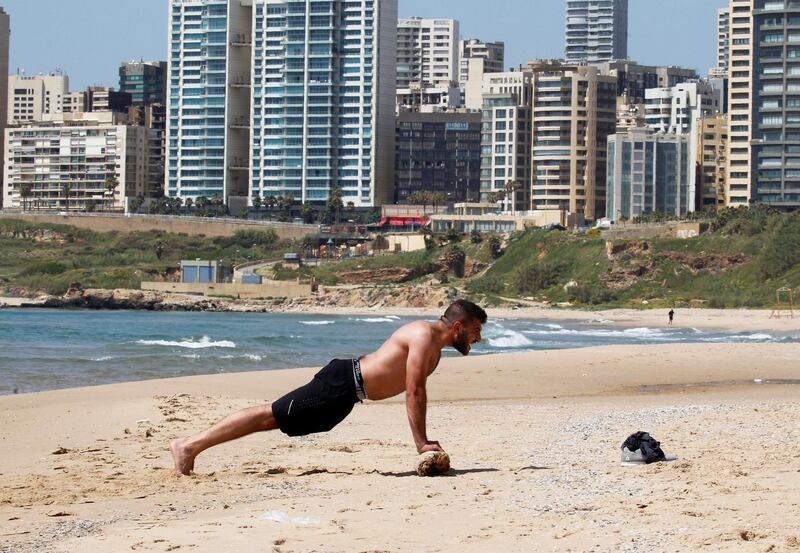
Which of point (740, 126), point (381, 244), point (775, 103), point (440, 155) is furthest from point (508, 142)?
point (775, 103)

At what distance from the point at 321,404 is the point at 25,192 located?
14865 centimetres

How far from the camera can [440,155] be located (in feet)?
476

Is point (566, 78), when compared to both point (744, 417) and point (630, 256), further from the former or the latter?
point (744, 417)

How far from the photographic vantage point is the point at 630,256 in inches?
3388

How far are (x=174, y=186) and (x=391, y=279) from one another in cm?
5042

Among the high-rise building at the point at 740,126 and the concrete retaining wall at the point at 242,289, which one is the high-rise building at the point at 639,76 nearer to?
the high-rise building at the point at 740,126

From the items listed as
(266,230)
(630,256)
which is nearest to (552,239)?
(630,256)

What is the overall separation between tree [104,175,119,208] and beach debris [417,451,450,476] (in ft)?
478

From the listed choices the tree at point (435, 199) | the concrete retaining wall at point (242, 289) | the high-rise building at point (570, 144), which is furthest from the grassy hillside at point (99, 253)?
the high-rise building at point (570, 144)

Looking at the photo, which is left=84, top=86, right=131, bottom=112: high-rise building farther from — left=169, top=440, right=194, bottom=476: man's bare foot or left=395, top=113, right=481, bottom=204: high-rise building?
left=169, top=440, right=194, bottom=476: man's bare foot

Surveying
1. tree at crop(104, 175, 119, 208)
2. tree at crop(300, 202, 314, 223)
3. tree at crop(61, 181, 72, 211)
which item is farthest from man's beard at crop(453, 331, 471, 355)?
tree at crop(104, 175, 119, 208)

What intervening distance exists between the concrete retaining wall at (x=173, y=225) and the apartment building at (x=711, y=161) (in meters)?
34.8

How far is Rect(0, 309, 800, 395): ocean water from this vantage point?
87.1ft

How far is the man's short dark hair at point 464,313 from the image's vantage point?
31.9 feet
